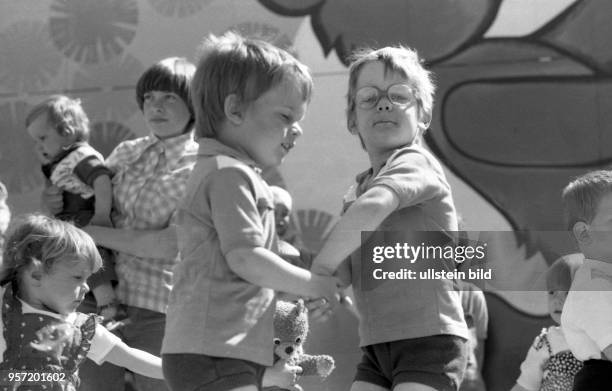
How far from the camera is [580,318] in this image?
327 centimetres

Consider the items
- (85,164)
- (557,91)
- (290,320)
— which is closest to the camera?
(290,320)

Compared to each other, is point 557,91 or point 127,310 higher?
point 557,91

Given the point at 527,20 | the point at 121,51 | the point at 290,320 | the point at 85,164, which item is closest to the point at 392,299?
the point at 290,320

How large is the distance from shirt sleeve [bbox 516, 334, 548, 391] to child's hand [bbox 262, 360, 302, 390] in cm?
135

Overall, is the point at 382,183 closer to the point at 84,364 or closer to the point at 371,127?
the point at 371,127

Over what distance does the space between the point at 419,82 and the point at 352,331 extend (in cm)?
239

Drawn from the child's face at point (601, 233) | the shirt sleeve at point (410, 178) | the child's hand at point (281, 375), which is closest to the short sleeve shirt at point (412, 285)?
the shirt sleeve at point (410, 178)

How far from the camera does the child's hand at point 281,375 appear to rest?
3.43 meters

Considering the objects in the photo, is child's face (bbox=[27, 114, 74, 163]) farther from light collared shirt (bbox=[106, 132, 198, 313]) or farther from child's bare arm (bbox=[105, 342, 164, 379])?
child's bare arm (bbox=[105, 342, 164, 379])

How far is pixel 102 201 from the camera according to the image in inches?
171

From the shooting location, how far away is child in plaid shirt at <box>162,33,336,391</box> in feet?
8.67

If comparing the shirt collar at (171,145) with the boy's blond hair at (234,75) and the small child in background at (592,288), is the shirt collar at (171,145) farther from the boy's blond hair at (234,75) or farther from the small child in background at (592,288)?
the small child in background at (592,288)

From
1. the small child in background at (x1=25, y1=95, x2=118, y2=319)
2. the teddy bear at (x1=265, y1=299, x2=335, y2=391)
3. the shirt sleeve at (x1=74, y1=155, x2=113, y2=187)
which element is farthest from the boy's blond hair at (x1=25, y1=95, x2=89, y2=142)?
the teddy bear at (x1=265, y1=299, x2=335, y2=391)

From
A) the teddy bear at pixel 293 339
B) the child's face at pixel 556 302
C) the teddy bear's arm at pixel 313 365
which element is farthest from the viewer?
the child's face at pixel 556 302
